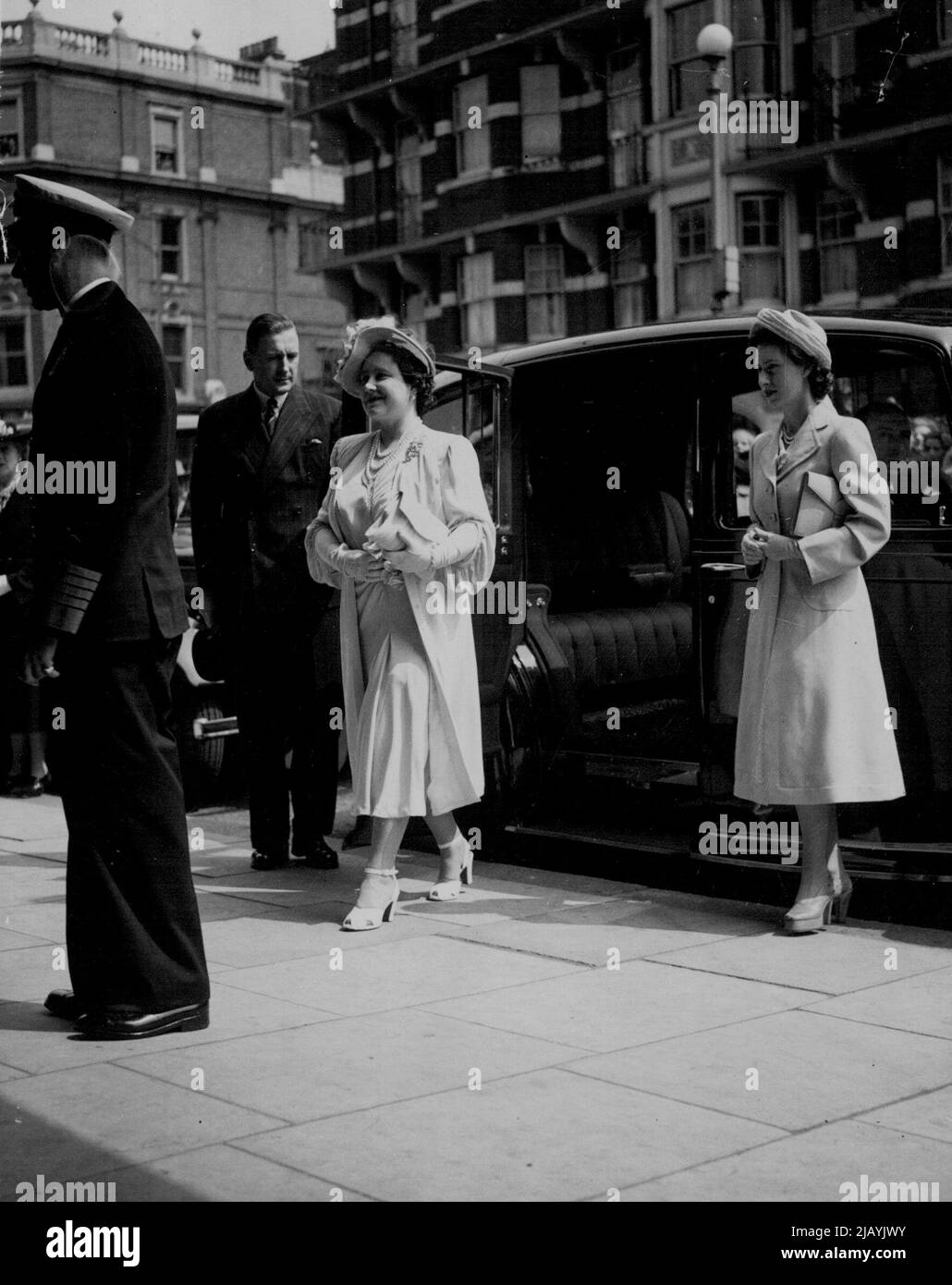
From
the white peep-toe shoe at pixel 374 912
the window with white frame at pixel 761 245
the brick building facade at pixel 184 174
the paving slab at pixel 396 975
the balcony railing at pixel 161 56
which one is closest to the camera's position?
the paving slab at pixel 396 975

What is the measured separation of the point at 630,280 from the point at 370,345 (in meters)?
18.7

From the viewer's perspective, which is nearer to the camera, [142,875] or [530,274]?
[142,875]

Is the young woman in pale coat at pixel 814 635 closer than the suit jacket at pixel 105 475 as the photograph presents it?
No

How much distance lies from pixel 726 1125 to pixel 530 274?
65.4ft

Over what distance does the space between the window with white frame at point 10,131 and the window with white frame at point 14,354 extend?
7213 millimetres

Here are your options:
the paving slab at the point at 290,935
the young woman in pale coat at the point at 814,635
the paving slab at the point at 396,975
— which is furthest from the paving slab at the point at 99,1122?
the young woman in pale coat at the point at 814,635

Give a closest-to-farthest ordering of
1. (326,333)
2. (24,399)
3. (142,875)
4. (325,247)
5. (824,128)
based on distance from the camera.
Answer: (142,875) → (824,128) → (325,247) → (326,333) → (24,399)

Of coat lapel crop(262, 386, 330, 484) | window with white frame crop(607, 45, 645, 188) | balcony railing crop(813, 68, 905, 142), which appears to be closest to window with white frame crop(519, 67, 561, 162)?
window with white frame crop(607, 45, 645, 188)

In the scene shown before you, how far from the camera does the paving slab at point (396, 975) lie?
16.9ft

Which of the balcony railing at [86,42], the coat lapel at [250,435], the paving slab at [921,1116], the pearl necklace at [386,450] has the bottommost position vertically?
the paving slab at [921,1116]

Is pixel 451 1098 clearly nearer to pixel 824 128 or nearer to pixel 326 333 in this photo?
pixel 824 128

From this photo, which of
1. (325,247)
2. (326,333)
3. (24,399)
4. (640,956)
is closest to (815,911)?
(640,956)

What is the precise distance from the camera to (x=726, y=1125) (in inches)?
152

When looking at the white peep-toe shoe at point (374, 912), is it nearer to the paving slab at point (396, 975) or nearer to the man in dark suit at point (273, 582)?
the paving slab at point (396, 975)
